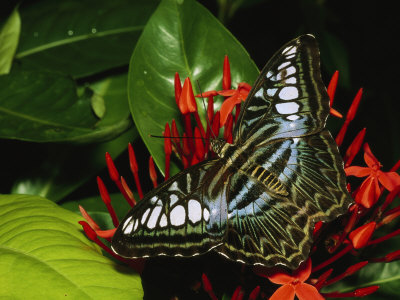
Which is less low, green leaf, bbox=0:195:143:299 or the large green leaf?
green leaf, bbox=0:195:143:299

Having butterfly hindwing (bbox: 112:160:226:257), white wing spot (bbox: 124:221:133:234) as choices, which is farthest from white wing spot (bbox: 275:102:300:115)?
white wing spot (bbox: 124:221:133:234)

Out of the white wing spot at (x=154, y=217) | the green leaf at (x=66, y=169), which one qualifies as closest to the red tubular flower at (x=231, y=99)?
the white wing spot at (x=154, y=217)

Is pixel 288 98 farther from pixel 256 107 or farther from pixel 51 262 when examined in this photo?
pixel 51 262

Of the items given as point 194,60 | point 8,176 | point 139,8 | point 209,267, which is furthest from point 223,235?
point 139,8

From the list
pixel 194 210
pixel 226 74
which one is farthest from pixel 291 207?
pixel 226 74

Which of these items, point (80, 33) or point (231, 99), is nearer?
point (231, 99)

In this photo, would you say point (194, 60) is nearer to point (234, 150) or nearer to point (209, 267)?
point (234, 150)

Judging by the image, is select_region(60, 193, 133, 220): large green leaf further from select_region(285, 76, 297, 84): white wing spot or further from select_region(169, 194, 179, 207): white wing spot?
select_region(285, 76, 297, 84): white wing spot

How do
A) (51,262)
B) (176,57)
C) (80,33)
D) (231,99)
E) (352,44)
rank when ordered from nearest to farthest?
(51,262) < (231,99) < (176,57) < (80,33) < (352,44)
